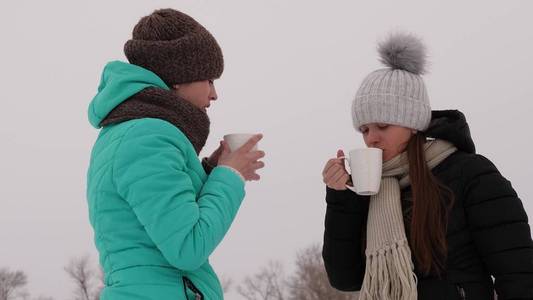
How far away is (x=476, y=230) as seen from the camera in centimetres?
285

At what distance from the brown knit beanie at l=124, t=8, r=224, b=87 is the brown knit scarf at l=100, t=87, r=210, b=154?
0.50 feet

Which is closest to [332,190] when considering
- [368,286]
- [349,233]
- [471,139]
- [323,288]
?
[349,233]

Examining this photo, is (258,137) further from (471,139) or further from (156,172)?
(471,139)

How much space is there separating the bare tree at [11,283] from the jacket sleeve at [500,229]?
53.6 metres

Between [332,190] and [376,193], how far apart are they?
251 millimetres

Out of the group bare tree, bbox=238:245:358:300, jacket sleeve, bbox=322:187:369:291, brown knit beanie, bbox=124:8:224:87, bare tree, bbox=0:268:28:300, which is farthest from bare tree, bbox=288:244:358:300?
brown knit beanie, bbox=124:8:224:87

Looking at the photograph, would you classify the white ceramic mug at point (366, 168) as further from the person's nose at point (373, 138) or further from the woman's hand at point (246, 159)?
the woman's hand at point (246, 159)

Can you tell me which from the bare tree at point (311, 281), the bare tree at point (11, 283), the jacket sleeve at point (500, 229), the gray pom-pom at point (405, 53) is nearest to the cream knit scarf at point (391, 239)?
the jacket sleeve at point (500, 229)

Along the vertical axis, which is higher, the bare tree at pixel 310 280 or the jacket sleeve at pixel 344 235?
the bare tree at pixel 310 280

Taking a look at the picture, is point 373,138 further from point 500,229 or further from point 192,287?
point 192,287

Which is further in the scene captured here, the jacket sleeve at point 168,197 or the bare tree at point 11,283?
the bare tree at point 11,283

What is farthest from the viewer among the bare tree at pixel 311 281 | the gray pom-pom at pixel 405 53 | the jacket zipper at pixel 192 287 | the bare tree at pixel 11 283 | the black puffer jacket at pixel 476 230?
the bare tree at pixel 11 283

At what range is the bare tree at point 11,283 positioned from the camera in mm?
51656

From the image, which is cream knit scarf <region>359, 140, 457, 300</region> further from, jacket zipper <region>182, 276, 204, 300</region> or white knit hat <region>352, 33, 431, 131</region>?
jacket zipper <region>182, 276, 204, 300</region>
